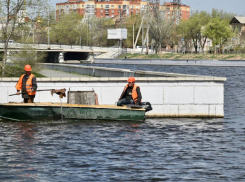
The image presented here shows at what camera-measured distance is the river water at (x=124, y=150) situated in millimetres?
15359

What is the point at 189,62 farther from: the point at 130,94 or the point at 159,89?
the point at 130,94

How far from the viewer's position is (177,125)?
24141 millimetres

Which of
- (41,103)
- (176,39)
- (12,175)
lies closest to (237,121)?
(41,103)

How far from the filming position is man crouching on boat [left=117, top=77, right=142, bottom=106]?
23516mm

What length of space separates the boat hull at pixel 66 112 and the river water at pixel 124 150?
0.28m

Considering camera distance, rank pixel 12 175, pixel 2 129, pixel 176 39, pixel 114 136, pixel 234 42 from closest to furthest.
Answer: pixel 12 175 < pixel 114 136 < pixel 2 129 < pixel 234 42 < pixel 176 39

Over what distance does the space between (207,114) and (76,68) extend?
28313 millimetres

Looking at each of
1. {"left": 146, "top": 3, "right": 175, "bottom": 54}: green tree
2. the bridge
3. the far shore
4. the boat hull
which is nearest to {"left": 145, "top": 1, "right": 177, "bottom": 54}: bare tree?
{"left": 146, "top": 3, "right": 175, "bottom": 54}: green tree

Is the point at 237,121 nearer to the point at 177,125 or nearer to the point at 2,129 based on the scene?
the point at 177,125

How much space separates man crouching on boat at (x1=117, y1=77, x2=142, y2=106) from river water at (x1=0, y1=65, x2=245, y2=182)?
841 mm

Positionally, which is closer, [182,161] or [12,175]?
[12,175]

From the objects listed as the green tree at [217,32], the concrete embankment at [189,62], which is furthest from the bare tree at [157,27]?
the concrete embankment at [189,62]

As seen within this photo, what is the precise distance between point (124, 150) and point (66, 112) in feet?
18.2

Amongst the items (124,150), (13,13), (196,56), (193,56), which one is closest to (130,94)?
(124,150)
